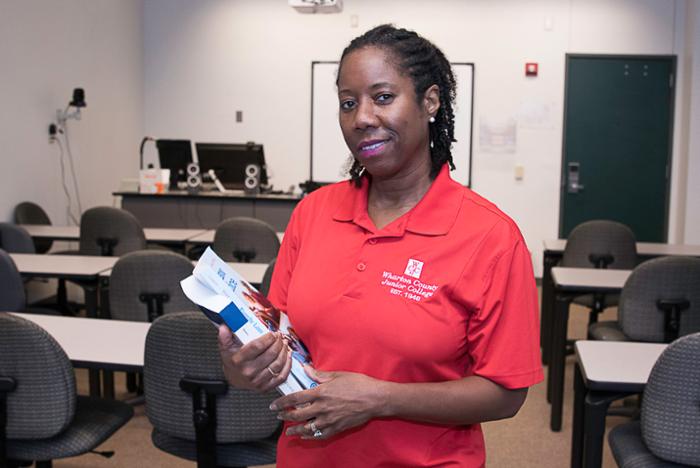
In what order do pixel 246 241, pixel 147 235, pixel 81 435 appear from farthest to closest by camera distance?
pixel 147 235 → pixel 246 241 → pixel 81 435

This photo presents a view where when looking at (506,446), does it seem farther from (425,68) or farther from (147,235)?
(147,235)

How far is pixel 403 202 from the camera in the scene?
1276 mm

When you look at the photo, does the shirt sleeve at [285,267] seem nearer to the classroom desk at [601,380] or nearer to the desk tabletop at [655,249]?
the classroom desk at [601,380]

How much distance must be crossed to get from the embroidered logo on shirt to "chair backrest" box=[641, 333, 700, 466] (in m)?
1.13

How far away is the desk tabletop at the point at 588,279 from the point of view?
3648 mm

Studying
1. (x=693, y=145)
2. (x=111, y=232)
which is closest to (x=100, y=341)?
(x=111, y=232)

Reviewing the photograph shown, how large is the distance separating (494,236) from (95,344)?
178 centimetres

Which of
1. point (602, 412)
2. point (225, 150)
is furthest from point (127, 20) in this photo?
point (602, 412)

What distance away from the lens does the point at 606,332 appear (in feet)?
12.3

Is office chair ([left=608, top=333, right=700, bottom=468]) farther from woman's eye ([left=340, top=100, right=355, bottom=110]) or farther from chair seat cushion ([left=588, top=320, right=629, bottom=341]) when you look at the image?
chair seat cushion ([left=588, top=320, right=629, bottom=341])

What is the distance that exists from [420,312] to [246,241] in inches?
129

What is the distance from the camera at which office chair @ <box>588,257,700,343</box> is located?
3125 millimetres

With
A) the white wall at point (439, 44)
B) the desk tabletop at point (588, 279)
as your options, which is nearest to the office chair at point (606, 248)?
the desk tabletop at point (588, 279)

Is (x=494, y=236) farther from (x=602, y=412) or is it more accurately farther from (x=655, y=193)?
(x=655, y=193)
